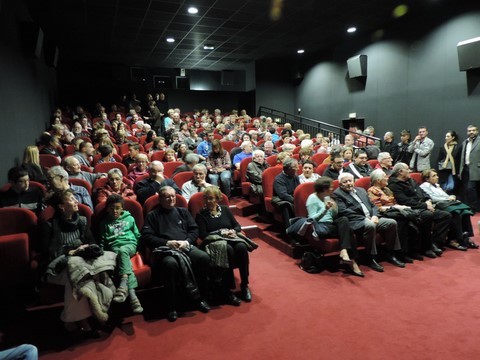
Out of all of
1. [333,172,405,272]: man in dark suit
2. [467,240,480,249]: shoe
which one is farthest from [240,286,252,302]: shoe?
[467,240,480,249]: shoe

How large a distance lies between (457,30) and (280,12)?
10.8 feet

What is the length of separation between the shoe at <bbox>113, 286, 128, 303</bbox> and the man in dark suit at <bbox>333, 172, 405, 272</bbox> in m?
2.06

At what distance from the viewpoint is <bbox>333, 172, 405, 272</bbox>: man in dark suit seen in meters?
3.31

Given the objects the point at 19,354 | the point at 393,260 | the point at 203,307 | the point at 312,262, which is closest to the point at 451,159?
the point at 393,260

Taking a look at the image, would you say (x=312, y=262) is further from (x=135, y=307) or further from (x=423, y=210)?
(x=135, y=307)

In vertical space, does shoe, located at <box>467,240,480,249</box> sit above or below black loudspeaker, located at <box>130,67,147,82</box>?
below

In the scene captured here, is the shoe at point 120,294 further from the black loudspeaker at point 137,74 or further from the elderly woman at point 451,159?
the black loudspeaker at point 137,74

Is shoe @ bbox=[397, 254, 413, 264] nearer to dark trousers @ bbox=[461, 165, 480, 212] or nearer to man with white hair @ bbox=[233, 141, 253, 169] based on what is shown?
man with white hair @ bbox=[233, 141, 253, 169]

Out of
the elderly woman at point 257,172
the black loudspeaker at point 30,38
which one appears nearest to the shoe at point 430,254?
the elderly woman at point 257,172

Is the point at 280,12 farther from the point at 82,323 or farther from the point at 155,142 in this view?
the point at 82,323

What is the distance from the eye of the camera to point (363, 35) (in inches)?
348

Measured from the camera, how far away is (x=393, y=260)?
11.3 feet

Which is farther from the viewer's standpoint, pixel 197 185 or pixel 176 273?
pixel 197 185

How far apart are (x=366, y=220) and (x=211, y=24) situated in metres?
5.93
